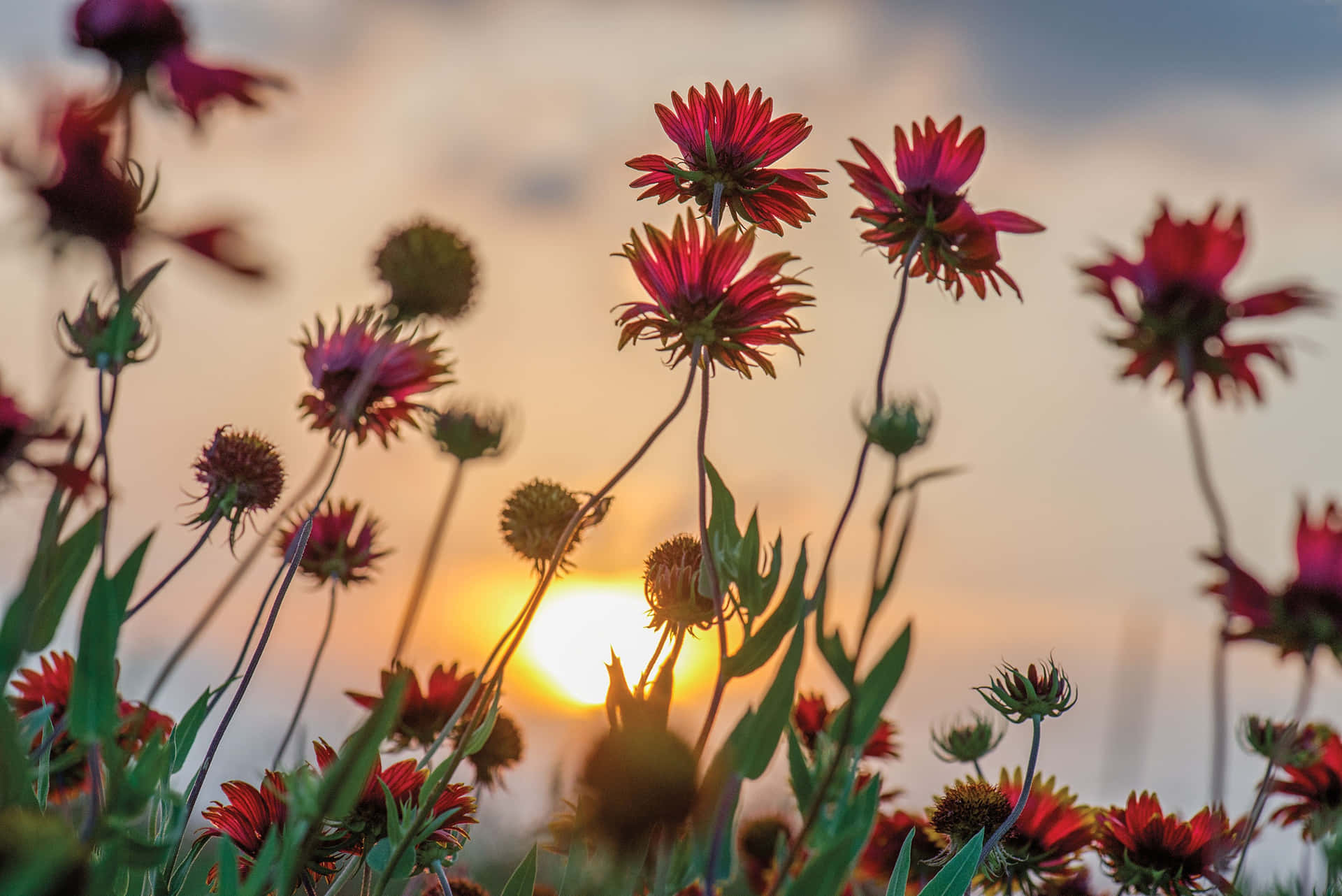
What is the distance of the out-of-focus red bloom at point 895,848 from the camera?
74.5 inches

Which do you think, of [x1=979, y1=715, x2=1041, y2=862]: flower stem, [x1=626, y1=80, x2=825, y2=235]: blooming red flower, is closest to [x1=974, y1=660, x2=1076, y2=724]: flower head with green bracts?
[x1=979, y1=715, x2=1041, y2=862]: flower stem

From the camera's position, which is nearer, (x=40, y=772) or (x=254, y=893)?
(x=254, y=893)

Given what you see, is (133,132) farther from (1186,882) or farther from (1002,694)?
(1186,882)

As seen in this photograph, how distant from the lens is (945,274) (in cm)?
131

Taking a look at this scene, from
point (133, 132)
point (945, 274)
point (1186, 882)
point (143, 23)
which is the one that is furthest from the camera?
point (1186, 882)

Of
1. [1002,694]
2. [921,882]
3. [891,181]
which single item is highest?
[891,181]

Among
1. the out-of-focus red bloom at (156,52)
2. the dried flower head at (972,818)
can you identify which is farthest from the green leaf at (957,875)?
the out-of-focus red bloom at (156,52)

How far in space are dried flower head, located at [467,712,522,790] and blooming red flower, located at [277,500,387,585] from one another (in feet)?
1.21

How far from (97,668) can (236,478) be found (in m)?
0.59

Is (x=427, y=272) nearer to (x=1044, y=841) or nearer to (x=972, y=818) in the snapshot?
(x=972, y=818)

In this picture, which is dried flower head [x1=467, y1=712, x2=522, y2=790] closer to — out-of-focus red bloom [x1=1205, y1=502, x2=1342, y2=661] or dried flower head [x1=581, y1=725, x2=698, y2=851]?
dried flower head [x1=581, y1=725, x2=698, y2=851]

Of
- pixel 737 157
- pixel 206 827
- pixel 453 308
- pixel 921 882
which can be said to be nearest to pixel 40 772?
pixel 206 827

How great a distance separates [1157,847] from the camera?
1686 millimetres

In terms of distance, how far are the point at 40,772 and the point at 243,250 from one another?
77 centimetres
